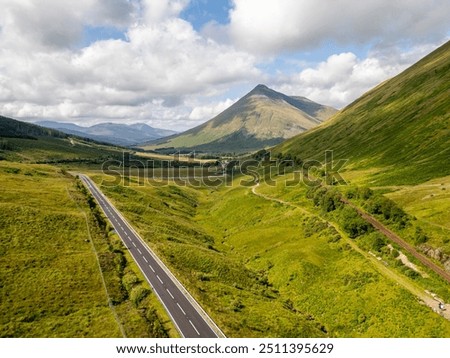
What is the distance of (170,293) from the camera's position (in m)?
59.4

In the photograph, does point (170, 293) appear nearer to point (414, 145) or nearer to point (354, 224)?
point (354, 224)

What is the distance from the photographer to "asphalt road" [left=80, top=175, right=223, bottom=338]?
4922 cm

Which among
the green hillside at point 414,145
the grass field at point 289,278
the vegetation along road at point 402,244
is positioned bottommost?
the grass field at point 289,278

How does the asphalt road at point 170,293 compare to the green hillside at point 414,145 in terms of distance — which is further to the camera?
the green hillside at point 414,145

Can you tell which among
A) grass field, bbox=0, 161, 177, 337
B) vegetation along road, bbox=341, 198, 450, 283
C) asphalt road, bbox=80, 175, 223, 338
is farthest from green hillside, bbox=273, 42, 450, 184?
grass field, bbox=0, 161, 177, 337

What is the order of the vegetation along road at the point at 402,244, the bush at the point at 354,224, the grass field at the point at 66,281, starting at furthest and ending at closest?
the bush at the point at 354,224, the vegetation along road at the point at 402,244, the grass field at the point at 66,281

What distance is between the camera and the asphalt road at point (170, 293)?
49.2 m

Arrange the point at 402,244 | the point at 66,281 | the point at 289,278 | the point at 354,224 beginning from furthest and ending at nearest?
the point at 354,224
the point at 289,278
the point at 402,244
the point at 66,281

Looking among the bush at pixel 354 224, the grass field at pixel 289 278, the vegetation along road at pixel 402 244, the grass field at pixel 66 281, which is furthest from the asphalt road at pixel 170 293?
the bush at pixel 354 224

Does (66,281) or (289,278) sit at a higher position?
(66,281)

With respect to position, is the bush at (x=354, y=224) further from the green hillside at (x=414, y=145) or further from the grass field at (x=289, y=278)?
the green hillside at (x=414, y=145)

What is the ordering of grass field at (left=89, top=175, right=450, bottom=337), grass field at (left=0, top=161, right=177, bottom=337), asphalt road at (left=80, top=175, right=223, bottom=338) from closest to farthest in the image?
grass field at (left=0, top=161, right=177, bottom=337) → asphalt road at (left=80, top=175, right=223, bottom=338) → grass field at (left=89, top=175, right=450, bottom=337)

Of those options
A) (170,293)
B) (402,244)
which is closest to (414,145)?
(402,244)

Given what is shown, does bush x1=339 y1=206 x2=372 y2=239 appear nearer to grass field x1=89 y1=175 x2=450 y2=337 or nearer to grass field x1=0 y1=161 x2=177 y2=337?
grass field x1=89 y1=175 x2=450 y2=337
